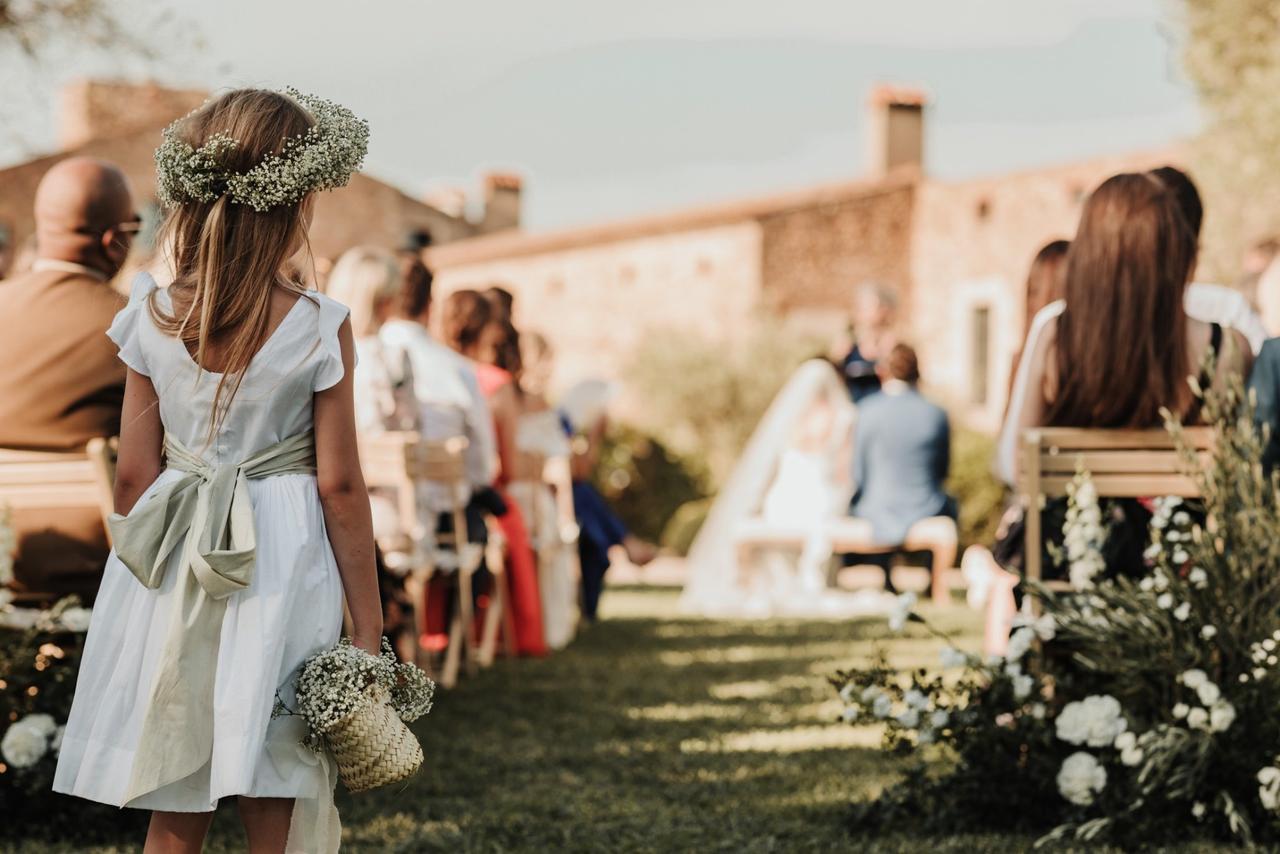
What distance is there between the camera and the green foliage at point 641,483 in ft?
67.2

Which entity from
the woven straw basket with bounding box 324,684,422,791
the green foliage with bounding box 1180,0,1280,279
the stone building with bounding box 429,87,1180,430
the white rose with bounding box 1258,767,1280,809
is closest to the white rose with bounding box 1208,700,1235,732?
the white rose with bounding box 1258,767,1280,809

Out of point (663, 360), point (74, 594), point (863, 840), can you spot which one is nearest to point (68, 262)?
point (74, 594)

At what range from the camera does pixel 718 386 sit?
880 inches

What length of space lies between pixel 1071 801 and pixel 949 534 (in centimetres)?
746

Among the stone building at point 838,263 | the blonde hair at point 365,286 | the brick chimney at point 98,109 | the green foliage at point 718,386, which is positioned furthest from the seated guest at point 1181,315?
the brick chimney at point 98,109

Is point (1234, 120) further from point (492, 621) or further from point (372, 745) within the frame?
point (372, 745)

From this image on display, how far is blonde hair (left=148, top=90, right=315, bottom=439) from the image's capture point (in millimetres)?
2732

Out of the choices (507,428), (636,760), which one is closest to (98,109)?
(507,428)

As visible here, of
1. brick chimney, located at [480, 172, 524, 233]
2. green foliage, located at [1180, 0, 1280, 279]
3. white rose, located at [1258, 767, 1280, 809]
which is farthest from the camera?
brick chimney, located at [480, 172, 524, 233]

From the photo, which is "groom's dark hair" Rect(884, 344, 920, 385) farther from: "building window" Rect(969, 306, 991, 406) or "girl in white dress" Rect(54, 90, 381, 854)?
"building window" Rect(969, 306, 991, 406)

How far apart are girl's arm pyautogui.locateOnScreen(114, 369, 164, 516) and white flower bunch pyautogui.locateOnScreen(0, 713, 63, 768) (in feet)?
5.16

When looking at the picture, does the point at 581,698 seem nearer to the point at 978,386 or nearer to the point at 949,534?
the point at 949,534

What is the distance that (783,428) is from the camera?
40.4 feet

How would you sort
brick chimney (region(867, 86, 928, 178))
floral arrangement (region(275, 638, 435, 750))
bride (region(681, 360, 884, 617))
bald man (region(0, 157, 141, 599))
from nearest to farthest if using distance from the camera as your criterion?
floral arrangement (region(275, 638, 435, 750)) → bald man (region(0, 157, 141, 599)) → bride (region(681, 360, 884, 617)) → brick chimney (region(867, 86, 928, 178))
